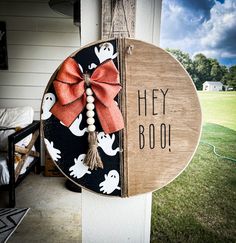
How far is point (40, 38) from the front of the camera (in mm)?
2961

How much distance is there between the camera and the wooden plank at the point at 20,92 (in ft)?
10.0

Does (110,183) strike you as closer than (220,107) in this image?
Yes

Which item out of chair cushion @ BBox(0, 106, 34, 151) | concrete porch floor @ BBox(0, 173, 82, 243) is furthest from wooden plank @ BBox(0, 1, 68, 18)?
concrete porch floor @ BBox(0, 173, 82, 243)

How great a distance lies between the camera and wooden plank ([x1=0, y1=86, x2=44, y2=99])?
3051 mm

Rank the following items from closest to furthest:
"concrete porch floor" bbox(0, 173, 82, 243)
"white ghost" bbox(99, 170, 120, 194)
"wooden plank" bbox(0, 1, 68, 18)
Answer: "white ghost" bbox(99, 170, 120, 194) < "concrete porch floor" bbox(0, 173, 82, 243) < "wooden plank" bbox(0, 1, 68, 18)

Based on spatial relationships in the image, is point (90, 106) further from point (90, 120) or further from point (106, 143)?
point (106, 143)

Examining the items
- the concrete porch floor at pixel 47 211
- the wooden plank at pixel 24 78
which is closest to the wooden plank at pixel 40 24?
the wooden plank at pixel 24 78

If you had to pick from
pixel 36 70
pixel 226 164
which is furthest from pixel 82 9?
pixel 36 70

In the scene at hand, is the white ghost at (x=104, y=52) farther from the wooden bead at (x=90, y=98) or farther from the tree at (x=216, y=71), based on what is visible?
the tree at (x=216, y=71)

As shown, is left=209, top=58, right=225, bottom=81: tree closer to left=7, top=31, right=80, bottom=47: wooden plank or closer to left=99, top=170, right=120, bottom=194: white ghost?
left=99, top=170, right=120, bottom=194: white ghost

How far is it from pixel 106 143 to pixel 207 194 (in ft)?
4.19

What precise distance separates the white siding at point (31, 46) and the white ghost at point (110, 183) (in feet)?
7.64

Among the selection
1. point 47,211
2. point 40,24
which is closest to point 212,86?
point 47,211

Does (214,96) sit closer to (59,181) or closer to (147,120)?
(147,120)
